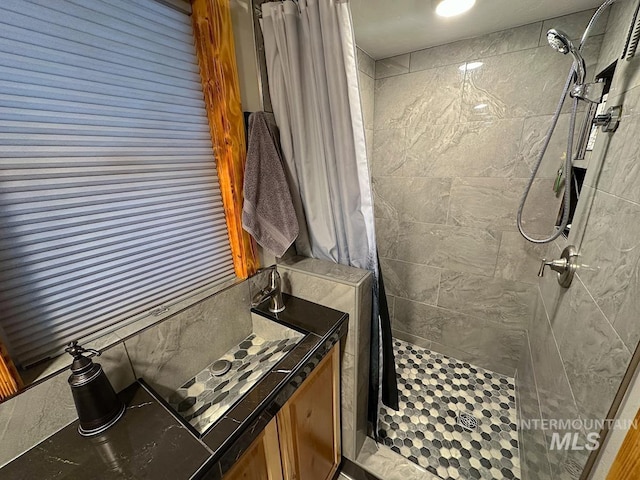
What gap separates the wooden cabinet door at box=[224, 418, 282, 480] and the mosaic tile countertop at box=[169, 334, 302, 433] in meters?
0.14

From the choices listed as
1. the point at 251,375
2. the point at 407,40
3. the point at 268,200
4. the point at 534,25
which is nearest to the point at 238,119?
the point at 268,200

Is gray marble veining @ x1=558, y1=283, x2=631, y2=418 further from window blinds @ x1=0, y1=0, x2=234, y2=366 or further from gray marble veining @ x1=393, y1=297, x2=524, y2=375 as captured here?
window blinds @ x1=0, y1=0, x2=234, y2=366

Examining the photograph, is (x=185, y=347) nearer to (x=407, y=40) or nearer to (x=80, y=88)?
(x=80, y=88)

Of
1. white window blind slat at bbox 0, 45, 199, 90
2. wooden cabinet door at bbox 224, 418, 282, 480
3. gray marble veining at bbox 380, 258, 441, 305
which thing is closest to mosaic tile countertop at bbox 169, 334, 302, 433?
wooden cabinet door at bbox 224, 418, 282, 480

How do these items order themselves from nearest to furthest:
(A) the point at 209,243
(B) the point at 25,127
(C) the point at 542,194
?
(B) the point at 25,127, (A) the point at 209,243, (C) the point at 542,194

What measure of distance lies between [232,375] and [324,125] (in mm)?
1106

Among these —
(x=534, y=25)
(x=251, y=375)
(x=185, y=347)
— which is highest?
(x=534, y=25)

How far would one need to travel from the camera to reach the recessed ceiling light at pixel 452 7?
1170 mm

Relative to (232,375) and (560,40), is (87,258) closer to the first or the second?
(232,375)

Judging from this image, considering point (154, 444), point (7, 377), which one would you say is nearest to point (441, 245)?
point (154, 444)

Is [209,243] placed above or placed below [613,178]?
below

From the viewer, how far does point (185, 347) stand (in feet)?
3.10

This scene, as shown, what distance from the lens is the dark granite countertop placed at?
1.90 feet

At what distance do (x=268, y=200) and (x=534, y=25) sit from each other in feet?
5.65
